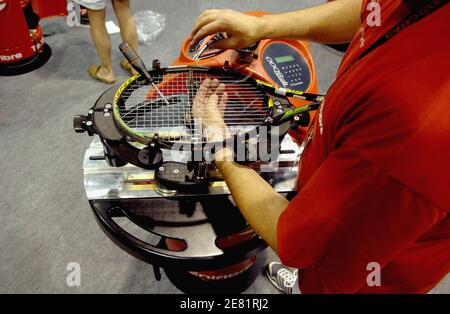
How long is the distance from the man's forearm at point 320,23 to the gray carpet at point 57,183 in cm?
98

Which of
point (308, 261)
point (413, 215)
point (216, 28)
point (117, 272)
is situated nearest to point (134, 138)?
point (216, 28)

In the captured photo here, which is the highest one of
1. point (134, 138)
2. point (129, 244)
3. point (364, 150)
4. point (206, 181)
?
point (364, 150)

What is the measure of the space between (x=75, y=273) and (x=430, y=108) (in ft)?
4.97

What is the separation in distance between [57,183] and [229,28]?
1293 mm

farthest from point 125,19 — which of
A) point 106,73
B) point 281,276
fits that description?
point 281,276

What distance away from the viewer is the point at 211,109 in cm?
94

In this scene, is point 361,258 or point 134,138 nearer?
point 361,258

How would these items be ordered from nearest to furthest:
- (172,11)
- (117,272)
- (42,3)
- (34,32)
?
1. (117,272)
2. (34,32)
3. (42,3)
4. (172,11)

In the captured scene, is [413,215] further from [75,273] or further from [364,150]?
[75,273]

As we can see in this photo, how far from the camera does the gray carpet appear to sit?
1622mm

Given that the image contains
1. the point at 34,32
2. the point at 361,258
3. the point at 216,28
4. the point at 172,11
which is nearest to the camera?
the point at 361,258

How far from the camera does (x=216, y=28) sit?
1.02 m

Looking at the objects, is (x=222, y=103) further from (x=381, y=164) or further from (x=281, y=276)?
(x=281, y=276)

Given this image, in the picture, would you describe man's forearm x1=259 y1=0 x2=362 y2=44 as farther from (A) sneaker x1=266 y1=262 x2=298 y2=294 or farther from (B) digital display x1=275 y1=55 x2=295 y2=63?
(A) sneaker x1=266 y1=262 x2=298 y2=294
